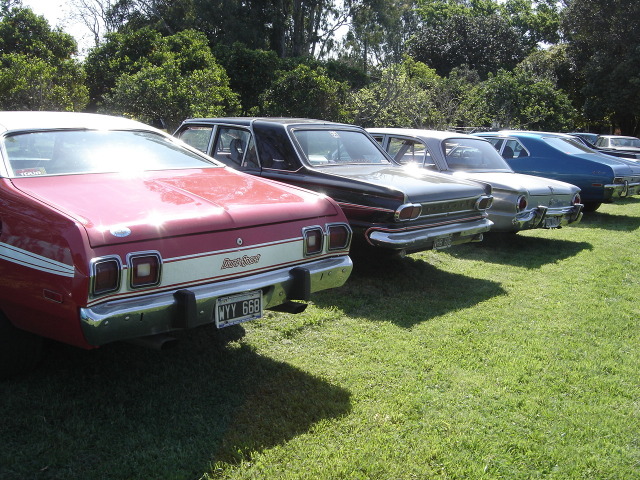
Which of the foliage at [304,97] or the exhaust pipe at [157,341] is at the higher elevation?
the foliage at [304,97]

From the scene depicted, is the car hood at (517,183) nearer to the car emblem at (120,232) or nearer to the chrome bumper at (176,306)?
the chrome bumper at (176,306)

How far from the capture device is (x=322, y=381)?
3893 mm

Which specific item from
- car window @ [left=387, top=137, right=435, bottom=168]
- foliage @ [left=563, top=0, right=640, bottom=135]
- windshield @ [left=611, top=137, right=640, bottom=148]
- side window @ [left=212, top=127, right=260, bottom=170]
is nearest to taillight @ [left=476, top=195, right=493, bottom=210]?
car window @ [left=387, top=137, right=435, bottom=168]

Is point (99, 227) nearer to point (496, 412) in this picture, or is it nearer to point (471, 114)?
point (496, 412)

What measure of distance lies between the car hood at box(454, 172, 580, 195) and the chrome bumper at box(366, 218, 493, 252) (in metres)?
1.42

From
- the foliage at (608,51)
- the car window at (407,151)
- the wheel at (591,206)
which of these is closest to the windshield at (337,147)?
the car window at (407,151)

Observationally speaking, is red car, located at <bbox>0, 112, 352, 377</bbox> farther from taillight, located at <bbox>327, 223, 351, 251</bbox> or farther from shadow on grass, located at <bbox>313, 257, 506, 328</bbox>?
shadow on grass, located at <bbox>313, 257, 506, 328</bbox>

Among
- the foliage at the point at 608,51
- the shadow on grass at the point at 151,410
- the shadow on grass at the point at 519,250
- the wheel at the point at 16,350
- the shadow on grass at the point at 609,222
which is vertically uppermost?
the foliage at the point at 608,51

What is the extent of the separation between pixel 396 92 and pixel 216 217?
16673 millimetres

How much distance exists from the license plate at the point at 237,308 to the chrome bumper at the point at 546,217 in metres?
5.06

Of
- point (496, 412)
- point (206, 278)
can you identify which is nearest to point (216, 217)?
point (206, 278)

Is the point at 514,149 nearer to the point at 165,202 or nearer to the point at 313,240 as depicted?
the point at 313,240

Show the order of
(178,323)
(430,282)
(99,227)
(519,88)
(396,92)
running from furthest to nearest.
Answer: (519,88) → (396,92) → (430,282) → (178,323) → (99,227)

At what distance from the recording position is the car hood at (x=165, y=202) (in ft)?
10.4
